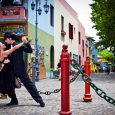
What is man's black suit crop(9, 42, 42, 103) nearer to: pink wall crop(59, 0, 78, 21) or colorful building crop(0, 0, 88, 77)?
colorful building crop(0, 0, 88, 77)

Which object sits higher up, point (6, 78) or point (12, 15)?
point (12, 15)

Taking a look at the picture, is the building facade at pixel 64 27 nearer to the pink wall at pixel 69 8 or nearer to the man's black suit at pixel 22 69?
the pink wall at pixel 69 8

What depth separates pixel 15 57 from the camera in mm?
8344

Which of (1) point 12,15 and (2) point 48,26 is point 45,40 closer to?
(2) point 48,26

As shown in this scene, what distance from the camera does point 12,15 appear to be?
22750 mm

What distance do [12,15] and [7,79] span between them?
14.7 metres

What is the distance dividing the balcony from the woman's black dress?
1442 cm

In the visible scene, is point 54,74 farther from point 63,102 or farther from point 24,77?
point 63,102

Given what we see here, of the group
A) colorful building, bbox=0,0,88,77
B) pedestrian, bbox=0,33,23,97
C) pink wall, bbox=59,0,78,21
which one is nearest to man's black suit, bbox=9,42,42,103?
pedestrian, bbox=0,33,23,97

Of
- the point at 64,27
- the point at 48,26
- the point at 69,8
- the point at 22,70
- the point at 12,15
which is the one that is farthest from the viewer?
the point at 69,8

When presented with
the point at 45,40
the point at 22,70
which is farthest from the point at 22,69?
the point at 45,40

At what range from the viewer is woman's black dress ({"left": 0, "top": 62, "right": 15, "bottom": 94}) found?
27.4 ft

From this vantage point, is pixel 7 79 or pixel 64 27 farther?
pixel 64 27

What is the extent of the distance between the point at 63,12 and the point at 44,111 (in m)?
29.7
